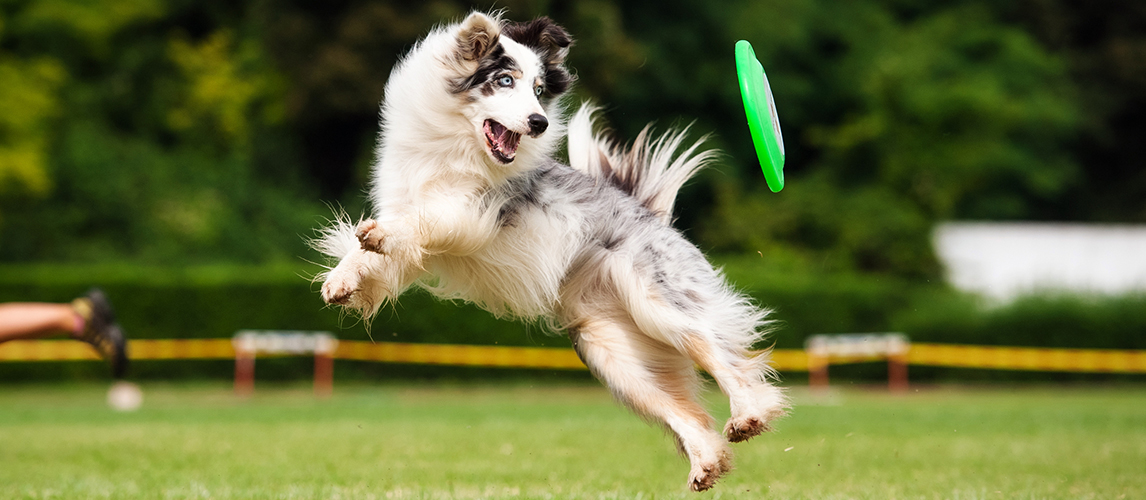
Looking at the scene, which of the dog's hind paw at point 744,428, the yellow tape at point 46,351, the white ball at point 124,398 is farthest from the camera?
the yellow tape at point 46,351

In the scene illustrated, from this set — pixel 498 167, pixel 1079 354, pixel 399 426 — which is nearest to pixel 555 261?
pixel 498 167

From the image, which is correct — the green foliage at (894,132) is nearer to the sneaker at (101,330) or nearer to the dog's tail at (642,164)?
the sneaker at (101,330)

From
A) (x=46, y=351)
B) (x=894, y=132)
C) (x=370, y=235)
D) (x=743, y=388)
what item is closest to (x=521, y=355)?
(x=46, y=351)

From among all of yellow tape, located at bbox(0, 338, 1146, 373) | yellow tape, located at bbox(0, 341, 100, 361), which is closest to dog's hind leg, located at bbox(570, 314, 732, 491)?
yellow tape, located at bbox(0, 338, 1146, 373)

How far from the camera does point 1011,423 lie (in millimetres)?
11664

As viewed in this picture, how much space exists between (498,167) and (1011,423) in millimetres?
8464

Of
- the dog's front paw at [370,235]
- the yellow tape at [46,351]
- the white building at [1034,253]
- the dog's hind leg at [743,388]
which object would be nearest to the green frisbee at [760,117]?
the dog's hind leg at [743,388]

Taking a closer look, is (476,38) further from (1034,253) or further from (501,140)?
(1034,253)

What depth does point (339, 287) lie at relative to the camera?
480 centimetres

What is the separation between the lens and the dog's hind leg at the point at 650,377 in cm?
506

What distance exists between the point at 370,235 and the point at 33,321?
3.58m

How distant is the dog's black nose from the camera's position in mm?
4977

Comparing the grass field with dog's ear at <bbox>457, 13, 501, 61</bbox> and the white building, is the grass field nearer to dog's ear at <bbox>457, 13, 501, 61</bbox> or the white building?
dog's ear at <bbox>457, 13, 501, 61</bbox>

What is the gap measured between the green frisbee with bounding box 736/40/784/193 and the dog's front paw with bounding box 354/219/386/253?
1.95 metres
